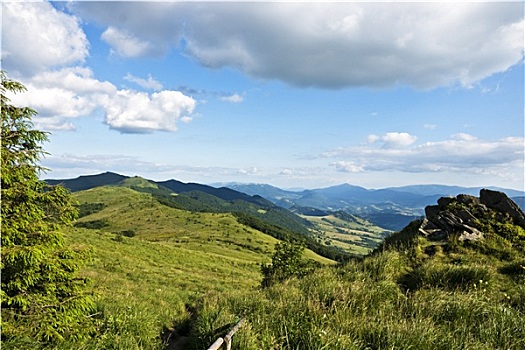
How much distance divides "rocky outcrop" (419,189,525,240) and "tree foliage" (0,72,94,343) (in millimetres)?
14886

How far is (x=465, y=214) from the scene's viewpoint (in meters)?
15.8

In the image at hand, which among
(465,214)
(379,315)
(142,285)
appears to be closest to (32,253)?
(379,315)

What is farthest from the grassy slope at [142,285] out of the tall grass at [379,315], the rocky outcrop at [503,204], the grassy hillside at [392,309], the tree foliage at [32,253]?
the rocky outcrop at [503,204]

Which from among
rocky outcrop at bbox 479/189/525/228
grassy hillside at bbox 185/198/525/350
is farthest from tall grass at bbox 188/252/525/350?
rocky outcrop at bbox 479/189/525/228

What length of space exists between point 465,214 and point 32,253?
58.4 feet

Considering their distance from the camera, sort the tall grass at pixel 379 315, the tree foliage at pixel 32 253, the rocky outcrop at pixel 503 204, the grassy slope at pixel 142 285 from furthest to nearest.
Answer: the rocky outcrop at pixel 503 204 < the grassy slope at pixel 142 285 < the tree foliage at pixel 32 253 < the tall grass at pixel 379 315

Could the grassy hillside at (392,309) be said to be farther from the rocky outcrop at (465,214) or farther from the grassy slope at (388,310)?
the rocky outcrop at (465,214)

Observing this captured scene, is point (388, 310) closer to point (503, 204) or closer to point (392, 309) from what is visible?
point (392, 309)

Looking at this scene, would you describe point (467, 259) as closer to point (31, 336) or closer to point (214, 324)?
point (214, 324)

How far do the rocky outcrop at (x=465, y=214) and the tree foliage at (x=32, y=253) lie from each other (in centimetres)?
1489

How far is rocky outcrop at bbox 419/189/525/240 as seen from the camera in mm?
14938

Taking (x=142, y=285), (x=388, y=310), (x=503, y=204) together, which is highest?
(x=503, y=204)

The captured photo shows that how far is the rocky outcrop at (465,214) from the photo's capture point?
14.9 m

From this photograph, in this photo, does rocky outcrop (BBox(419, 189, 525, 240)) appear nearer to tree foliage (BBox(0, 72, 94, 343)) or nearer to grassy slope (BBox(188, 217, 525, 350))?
grassy slope (BBox(188, 217, 525, 350))
